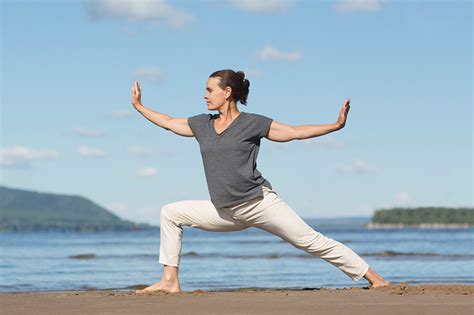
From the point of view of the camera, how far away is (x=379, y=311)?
7.49 meters

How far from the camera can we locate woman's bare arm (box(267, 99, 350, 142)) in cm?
845

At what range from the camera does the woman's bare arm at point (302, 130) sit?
8445 mm

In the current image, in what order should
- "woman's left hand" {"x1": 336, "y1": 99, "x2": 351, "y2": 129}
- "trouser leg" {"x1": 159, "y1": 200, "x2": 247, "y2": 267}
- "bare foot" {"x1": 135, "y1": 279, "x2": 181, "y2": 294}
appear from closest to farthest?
1. "woman's left hand" {"x1": 336, "y1": 99, "x2": 351, "y2": 129}
2. "trouser leg" {"x1": 159, "y1": 200, "x2": 247, "y2": 267}
3. "bare foot" {"x1": 135, "y1": 279, "x2": 181, "y2": 294}

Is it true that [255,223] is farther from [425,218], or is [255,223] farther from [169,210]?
[425,218]

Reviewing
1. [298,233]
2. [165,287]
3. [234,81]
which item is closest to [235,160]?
[234,81]

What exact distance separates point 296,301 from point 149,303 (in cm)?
131

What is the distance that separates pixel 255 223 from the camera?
8.77 metres

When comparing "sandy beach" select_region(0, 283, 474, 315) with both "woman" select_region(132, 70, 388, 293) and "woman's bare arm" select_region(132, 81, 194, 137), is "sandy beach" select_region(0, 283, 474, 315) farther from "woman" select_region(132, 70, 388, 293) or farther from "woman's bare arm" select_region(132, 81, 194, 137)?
"woman's bare arm" select_region(132, 81, 194, 137)

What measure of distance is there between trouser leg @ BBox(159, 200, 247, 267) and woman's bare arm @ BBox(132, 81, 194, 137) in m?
0.70

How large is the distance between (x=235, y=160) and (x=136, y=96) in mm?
1391

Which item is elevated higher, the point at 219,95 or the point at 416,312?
the point at 219,95

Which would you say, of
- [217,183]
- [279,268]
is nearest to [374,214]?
[279,268]

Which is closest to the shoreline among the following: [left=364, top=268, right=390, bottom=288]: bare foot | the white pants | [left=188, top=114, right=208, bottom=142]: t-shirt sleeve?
[left=364, top=268, right=390, bottom=288]: bare foot

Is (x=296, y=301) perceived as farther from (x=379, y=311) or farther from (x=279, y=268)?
(x=279, y=268)
